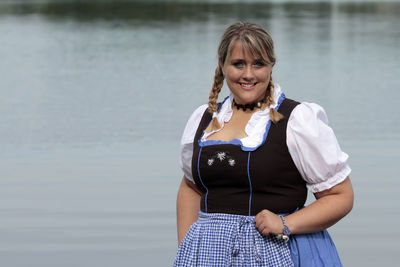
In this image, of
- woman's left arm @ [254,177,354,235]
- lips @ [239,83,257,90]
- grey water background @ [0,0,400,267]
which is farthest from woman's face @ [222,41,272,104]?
grey water background @ [0,0,400,267]

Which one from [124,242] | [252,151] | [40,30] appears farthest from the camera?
[40,30]

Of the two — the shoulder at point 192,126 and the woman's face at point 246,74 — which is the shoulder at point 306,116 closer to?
the woman's face at point 246,74

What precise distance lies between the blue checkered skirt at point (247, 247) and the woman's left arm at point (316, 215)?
45mm

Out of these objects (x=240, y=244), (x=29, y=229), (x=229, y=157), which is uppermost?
(x=229, y=157)

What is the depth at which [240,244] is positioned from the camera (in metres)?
3.09

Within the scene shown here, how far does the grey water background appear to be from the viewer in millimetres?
6535

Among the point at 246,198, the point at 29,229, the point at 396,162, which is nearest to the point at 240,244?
the point at 246,198

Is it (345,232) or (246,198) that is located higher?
(246,198)

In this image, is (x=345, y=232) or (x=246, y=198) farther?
(x=345, y=232)

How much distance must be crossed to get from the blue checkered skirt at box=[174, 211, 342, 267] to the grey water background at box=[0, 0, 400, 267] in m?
2.83

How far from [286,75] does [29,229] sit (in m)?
9.17

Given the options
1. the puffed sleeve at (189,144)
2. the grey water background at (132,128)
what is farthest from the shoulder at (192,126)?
the grey water background at (132,128)

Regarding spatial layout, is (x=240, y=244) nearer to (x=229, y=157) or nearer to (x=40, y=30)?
(x=229, y=157)

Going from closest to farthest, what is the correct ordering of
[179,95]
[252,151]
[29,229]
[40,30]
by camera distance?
1. [252,151]
2. [29,229]
3. [179,95]
4. [40,30]
